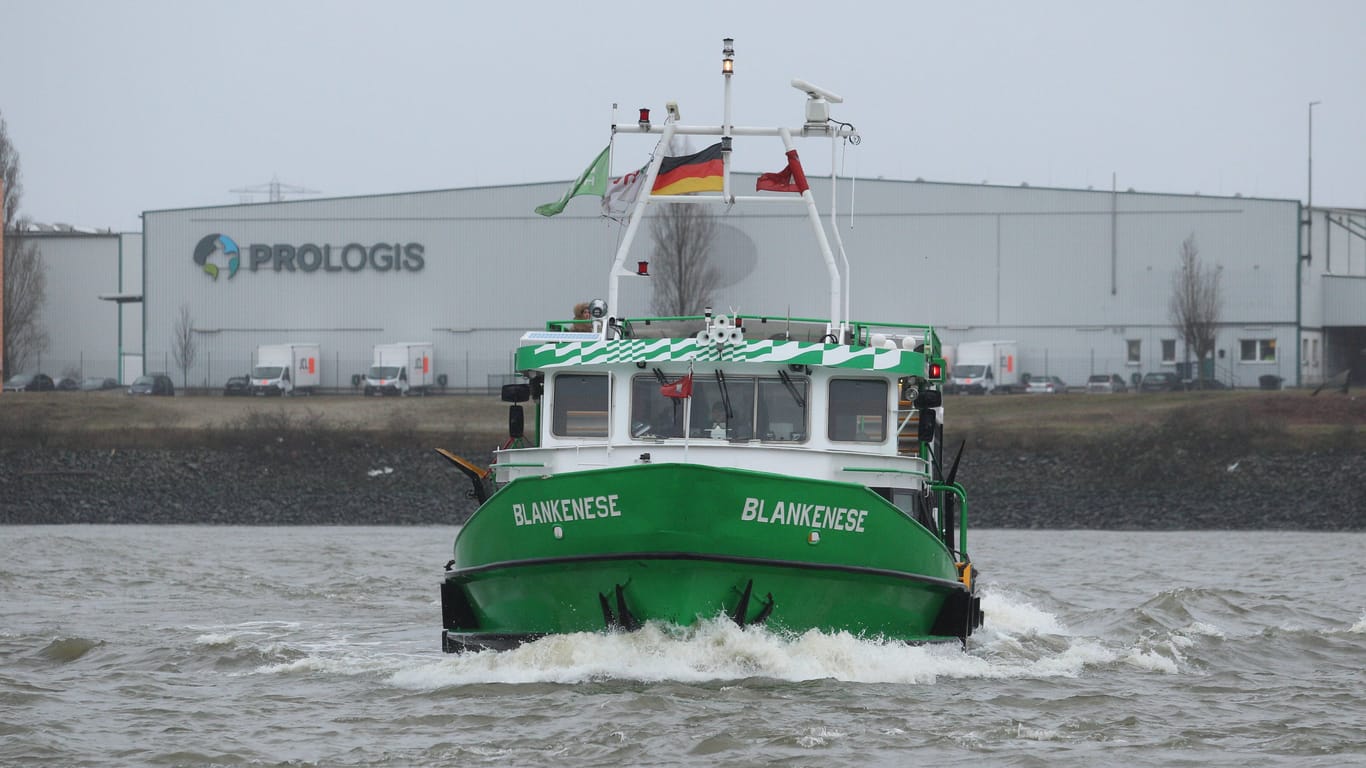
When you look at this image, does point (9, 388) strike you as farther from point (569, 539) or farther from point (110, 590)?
point (569, 539)

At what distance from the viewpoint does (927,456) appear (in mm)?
17859

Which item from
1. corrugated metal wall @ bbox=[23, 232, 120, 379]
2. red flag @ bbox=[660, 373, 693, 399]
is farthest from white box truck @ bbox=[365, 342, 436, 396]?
red flag @ bbox=[660, 373, 693, 399]

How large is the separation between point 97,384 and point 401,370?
1556 centimetres

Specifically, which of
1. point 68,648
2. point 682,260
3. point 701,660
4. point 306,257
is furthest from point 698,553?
point 306,257

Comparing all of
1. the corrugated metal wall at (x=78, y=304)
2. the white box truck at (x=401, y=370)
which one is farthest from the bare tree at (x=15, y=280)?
the white box truck at (x=401, y=370)

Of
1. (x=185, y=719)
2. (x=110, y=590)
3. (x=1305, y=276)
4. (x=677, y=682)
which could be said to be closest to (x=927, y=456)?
(x=677, y=682)

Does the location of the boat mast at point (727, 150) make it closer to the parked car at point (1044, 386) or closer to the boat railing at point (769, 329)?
the boat railing at point (769, 329)

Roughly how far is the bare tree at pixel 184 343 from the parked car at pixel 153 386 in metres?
1.57

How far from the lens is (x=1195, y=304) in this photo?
64.4m

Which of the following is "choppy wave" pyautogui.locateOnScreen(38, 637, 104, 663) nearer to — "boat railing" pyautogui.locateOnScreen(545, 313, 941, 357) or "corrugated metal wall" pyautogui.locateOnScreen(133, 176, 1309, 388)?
"boat railing" pyautogui.locateOnScreen(545, 313, 941, 357)

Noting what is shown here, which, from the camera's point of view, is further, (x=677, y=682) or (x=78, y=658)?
(x=78, y=658)

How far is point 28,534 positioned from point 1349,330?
50357 millimetres

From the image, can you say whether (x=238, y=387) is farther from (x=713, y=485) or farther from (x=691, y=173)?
(x=713, y=485)

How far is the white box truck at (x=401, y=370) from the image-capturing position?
65.5m
